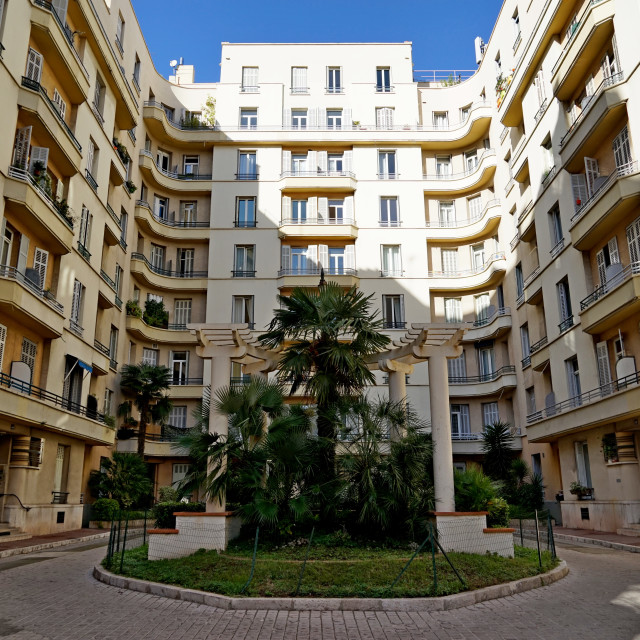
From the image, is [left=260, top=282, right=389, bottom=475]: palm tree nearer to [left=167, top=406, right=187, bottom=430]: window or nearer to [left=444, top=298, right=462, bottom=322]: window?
[left=167, top=406, right=187, bottom=430]: window

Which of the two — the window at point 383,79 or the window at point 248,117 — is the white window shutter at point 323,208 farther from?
the window at point 383,79

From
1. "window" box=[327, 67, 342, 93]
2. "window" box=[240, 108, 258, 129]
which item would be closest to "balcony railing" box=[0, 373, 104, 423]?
"window" box=[240, 108, 258, 129]

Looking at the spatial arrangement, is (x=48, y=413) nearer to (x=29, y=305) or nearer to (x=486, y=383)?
(x=29, y=305)

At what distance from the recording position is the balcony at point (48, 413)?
2175cm

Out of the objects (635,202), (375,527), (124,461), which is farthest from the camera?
(124,461)

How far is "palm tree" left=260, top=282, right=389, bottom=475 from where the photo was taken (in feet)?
57.1

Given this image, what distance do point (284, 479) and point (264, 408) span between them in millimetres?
2203

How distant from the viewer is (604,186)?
2420cm

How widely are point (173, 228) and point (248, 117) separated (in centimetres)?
997

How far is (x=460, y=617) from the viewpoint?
10336mm

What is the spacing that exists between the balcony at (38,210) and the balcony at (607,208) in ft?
67.6

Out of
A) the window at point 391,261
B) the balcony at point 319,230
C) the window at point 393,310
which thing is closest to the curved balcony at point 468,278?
the window at point 391,261

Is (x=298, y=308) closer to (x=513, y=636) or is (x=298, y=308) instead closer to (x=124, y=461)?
(x=513, y=636)

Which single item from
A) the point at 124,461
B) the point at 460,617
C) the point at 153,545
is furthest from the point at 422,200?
the point at 460,617
